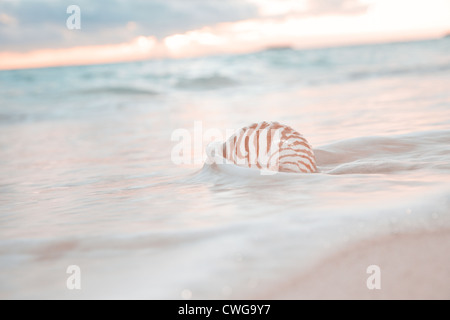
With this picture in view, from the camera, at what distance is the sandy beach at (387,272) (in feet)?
4.60

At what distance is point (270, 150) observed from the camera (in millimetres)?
2754

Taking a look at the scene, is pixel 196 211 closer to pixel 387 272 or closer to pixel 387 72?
pixel 387 272

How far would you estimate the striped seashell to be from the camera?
2.73m

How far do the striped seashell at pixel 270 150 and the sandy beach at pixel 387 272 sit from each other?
1.15 m

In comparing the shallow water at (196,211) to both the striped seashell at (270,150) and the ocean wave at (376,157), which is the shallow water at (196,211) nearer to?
the ocean wave at (376,157)

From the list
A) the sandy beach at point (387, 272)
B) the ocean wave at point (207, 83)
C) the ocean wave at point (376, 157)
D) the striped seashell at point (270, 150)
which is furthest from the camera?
the ocean wave at point (207, 83)

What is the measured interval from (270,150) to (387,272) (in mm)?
1351

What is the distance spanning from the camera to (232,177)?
2629 mm

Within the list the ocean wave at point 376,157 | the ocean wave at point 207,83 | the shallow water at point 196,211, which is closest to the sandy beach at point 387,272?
the shallow water at point 196,211

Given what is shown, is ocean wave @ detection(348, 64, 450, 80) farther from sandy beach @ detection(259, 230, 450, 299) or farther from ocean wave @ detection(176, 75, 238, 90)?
sandy beach @ detection(259, 230, 450, 299)

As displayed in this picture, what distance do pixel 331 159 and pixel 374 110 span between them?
113 inches

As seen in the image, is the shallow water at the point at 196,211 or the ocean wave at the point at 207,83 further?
the ocean wave at the point at 207,83

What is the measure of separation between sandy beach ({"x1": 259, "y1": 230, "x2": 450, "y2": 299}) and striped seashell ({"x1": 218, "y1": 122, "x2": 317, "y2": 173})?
115cm
